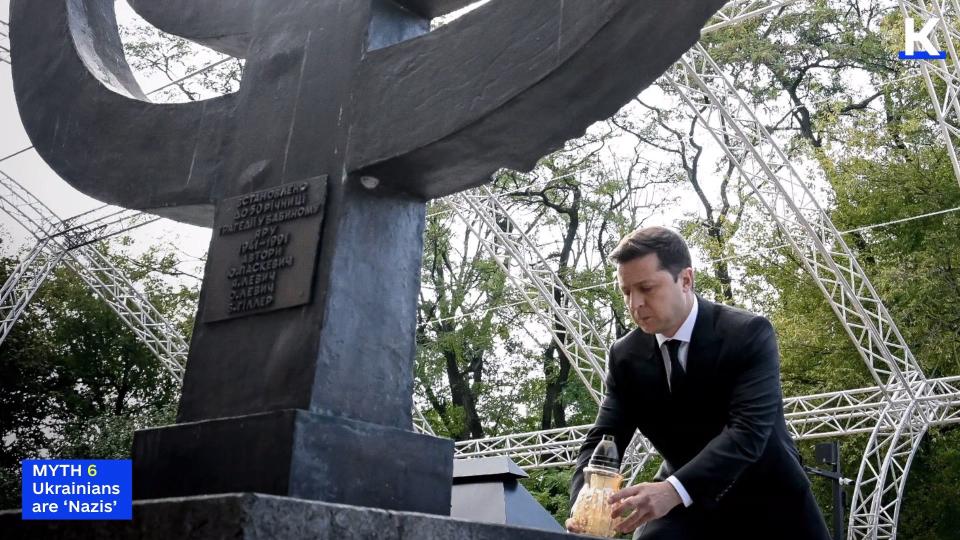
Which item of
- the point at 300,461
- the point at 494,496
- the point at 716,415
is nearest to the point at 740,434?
the point at 716,415

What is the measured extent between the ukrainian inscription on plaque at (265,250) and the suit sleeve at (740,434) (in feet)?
3.57

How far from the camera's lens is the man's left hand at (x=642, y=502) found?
2461 mm

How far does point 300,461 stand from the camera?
2.44m

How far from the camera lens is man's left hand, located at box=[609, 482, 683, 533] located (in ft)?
8.07

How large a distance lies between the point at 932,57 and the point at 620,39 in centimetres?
986

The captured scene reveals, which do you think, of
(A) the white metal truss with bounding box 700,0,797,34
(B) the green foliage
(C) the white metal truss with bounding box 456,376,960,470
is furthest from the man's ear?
(B) the green foliage

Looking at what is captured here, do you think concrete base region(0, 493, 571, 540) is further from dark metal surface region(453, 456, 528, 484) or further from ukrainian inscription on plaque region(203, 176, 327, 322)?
dark metal surface region(453, 456, 528, 484)

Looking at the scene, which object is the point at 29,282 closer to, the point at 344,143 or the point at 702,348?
the point at 344,143

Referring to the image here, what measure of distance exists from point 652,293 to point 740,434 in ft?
1.38

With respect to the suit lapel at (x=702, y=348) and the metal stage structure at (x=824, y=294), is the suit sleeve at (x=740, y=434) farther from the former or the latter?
the metal stage structure at (x=824, y=294)

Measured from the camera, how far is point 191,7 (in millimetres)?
3398

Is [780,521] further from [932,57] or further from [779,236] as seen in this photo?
[779,236]

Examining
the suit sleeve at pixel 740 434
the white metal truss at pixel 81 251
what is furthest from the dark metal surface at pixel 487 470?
the white metal truss at pixel 81 251

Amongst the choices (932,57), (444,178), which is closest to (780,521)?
(444,178)
